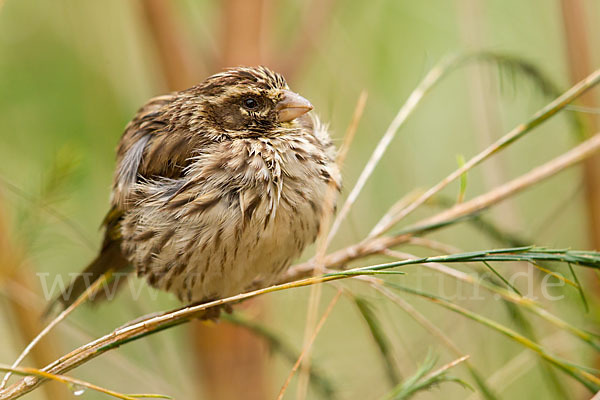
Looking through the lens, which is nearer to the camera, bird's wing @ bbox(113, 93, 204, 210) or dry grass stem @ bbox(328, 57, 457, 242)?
dry grass stem @ bbox(328, 57, 457, 242)

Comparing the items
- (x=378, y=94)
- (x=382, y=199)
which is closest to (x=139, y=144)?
(x=382, y=199)

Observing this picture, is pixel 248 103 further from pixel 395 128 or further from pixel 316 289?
pixel 316 289

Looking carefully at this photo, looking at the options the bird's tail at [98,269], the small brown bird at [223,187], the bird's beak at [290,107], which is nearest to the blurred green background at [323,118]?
the bird's tail at [98,269]

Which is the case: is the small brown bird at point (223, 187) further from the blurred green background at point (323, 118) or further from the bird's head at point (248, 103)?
the blurred green background at point (323, 118)

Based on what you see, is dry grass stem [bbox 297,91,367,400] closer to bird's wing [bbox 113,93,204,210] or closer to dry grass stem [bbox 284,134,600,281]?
dry grass stem [bbox 284,134,600,281]

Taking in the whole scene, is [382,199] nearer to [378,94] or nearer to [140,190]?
[378,94]

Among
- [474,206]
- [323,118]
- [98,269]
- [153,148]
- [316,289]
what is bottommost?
[98,269]

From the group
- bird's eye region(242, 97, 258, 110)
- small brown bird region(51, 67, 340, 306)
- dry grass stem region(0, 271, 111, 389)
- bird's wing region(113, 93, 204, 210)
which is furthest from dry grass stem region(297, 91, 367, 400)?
dry grass stem region(0, 271, 111, 389)

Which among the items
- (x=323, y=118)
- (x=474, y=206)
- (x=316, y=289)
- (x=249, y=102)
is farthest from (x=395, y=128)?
(x=323, y=118)
